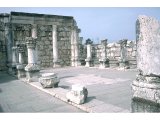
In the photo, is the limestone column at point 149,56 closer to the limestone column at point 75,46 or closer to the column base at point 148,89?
the column base at point 148,89

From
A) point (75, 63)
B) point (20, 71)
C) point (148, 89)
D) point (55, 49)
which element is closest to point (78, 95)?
point (148, 89)

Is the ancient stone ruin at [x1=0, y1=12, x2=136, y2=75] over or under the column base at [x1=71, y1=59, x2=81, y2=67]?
over

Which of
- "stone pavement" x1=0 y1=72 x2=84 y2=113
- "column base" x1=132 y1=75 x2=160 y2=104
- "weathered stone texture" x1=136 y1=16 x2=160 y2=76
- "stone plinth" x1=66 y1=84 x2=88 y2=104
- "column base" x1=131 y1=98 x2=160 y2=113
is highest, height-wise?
"weathered stone texture" x1=136 y1=16 x2=160 y2=76

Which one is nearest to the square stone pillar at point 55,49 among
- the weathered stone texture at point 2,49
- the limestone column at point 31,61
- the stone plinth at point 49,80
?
the weathered stone texture at point 2,49

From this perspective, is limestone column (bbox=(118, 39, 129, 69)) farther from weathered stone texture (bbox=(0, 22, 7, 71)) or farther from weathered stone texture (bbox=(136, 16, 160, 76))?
weathered stone texture (bbox=(136, 16, 160, 76))

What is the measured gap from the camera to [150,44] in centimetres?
331

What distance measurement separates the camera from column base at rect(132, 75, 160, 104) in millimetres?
3296

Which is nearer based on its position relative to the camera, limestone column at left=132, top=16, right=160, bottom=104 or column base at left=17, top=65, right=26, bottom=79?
limestone column at left=132, top=16, right=160, bottom=104

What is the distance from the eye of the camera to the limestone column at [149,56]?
3309 millimetres

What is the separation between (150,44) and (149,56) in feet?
0.65

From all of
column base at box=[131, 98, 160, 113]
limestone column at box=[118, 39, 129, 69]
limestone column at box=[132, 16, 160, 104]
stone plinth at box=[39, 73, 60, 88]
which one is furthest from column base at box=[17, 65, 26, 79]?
limestone column at box=[132, 16, 160, 104]

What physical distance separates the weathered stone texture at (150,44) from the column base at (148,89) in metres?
0.13

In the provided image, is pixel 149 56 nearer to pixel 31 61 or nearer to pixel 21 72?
pixel 31 61

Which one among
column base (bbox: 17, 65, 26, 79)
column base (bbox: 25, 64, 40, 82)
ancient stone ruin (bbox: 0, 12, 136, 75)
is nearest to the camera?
column base (bbox: 25, 64, 40, 82)
